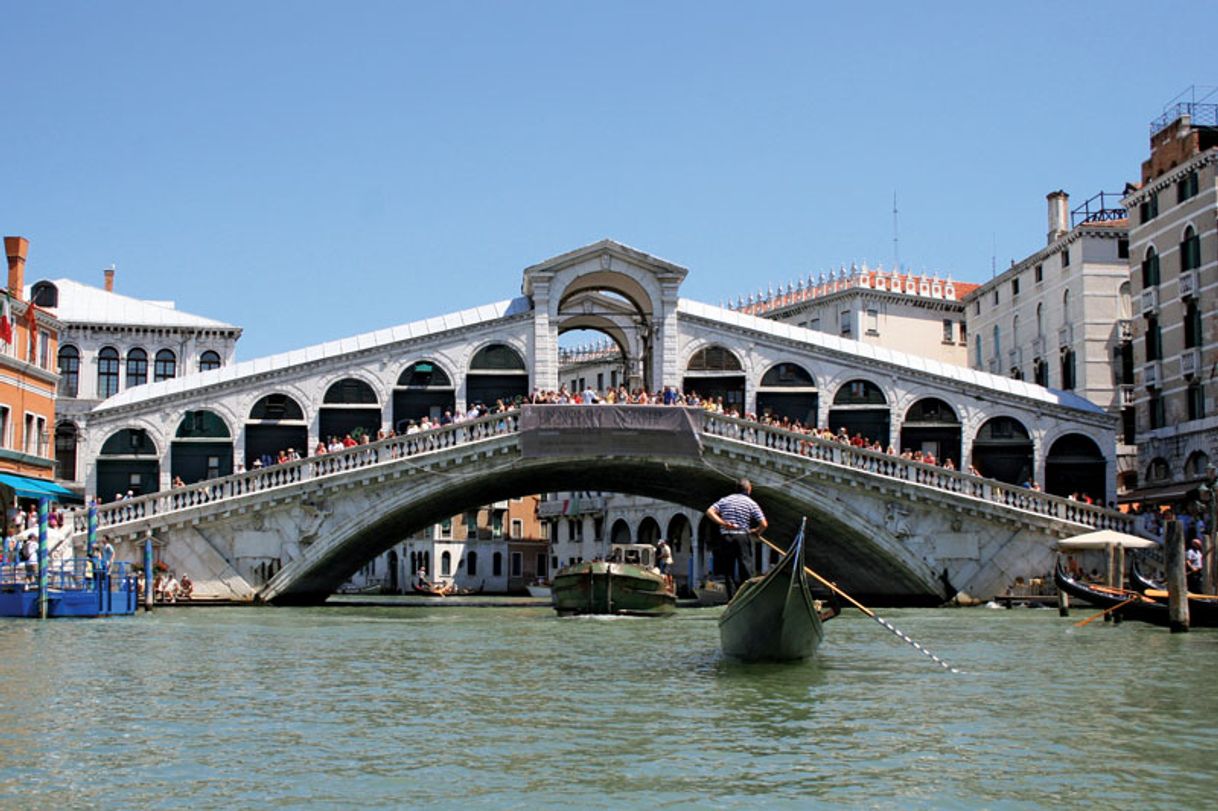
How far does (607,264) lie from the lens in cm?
3206

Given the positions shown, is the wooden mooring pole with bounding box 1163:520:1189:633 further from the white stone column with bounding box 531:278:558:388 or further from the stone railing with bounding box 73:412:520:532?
the white stone column with bounding box 531:278:558:388

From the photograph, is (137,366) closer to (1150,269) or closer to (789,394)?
(789,394)

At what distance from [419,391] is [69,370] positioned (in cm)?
1061

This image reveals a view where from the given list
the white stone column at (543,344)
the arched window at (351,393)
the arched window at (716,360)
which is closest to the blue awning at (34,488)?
the arched window at (351,393)

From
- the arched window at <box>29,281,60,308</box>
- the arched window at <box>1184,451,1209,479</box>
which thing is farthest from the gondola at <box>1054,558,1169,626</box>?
the arched window at <box>29,281,60,308</box>

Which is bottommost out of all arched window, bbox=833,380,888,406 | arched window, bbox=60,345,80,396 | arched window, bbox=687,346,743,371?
arched window, bbox=833,380,888,406

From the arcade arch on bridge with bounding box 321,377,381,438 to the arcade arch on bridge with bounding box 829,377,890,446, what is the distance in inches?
391

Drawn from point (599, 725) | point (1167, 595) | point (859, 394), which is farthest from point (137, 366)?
point (599, 725)

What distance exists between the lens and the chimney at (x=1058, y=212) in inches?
1656

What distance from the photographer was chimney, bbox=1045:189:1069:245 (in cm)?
4206

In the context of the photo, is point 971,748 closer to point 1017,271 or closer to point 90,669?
point 90,669

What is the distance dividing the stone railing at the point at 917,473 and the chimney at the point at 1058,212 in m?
14.3

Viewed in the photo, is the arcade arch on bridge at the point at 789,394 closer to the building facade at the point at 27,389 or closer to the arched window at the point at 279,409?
the arched window at the point at 279,409

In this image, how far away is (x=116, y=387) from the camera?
38125mm
